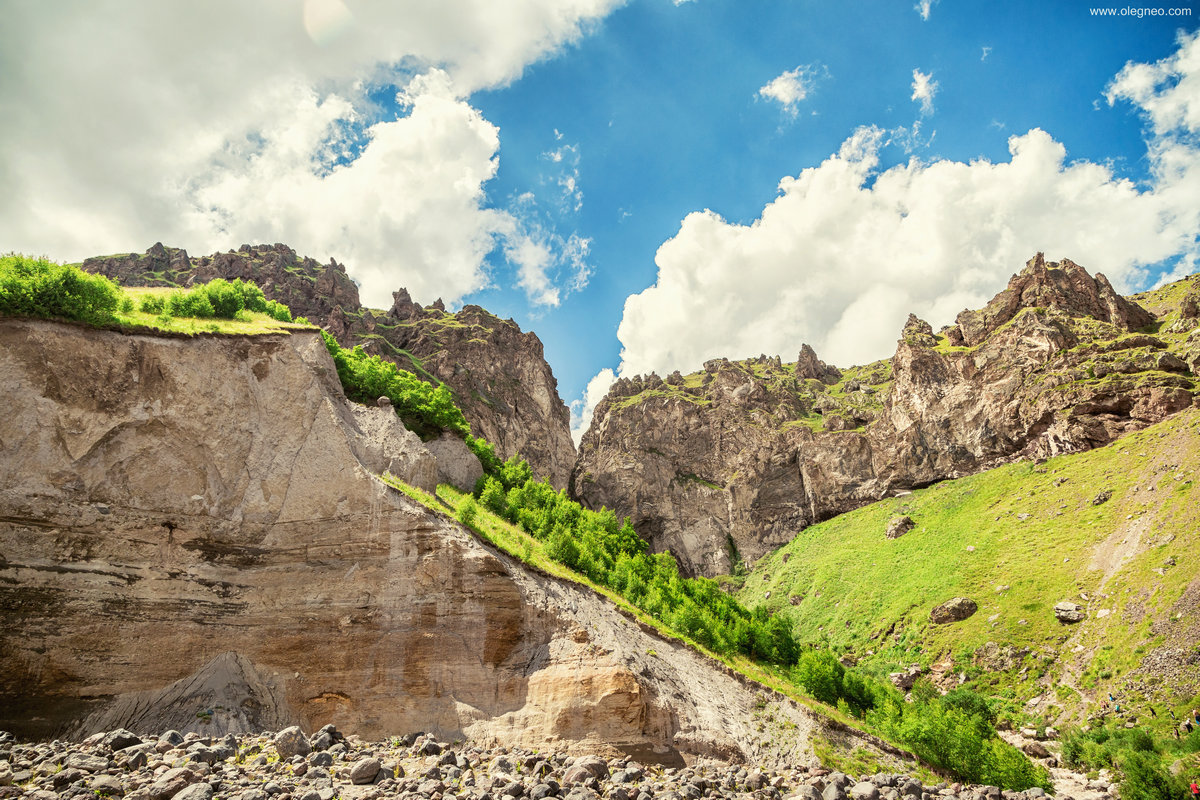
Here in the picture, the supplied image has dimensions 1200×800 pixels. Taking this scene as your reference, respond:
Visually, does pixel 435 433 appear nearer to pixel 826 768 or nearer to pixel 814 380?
pixel 826 768

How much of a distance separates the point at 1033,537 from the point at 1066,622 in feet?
53.4

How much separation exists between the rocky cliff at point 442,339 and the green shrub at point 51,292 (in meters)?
73.5

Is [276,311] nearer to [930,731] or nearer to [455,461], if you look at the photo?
[455,461]

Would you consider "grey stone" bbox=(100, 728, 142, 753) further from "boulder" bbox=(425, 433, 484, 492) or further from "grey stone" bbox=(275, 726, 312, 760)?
"boulder" bbox=(425, 433, 484, 492)

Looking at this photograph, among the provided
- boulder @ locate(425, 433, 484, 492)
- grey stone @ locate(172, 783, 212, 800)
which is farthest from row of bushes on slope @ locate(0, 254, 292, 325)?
boulder @ locate(425, 433, 484, 492)

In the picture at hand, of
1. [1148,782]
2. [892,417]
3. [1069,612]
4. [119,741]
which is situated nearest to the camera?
[119,741]

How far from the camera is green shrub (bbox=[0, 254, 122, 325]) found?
860 inches

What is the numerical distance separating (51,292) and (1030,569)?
80081mm

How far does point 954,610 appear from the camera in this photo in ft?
198

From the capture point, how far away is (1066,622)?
166 ft

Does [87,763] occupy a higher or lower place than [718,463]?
lower

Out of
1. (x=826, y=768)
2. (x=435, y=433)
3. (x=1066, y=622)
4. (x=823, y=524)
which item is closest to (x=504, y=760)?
(x=826, y=768)

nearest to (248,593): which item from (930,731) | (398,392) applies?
(398,392)

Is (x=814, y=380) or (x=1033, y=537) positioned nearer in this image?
(x=1033, y=537)
